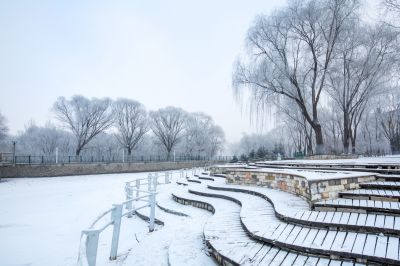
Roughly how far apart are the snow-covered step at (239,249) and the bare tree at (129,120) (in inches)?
1955

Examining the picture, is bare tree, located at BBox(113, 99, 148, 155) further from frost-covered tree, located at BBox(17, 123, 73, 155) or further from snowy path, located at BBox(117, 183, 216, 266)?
snowy path, located at BBox(117, 183, 216, 266)

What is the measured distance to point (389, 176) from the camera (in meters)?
6.33

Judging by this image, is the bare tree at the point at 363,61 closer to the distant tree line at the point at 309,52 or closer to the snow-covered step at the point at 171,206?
the distant tree line at the point at 309,52

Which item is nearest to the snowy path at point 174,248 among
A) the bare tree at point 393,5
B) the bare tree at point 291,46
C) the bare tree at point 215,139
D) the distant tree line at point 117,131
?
the bare tree at point 393,5

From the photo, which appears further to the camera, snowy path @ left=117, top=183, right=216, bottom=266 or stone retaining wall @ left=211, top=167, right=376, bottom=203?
stone retaining wall @ left=211, top=167, right=376, bottom=203

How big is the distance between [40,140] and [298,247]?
59248 millimetres

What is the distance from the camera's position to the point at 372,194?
5.29m

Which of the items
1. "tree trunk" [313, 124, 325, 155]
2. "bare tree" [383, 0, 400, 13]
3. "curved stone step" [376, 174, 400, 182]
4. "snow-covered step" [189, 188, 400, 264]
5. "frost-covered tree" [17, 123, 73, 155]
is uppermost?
"bare tree" [383, 0, 400, 13]

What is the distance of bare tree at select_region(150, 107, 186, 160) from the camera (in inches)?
2286

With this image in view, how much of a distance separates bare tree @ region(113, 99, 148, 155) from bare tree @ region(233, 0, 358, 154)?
3823 centimetres

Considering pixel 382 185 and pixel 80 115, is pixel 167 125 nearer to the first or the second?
pixel 80 115

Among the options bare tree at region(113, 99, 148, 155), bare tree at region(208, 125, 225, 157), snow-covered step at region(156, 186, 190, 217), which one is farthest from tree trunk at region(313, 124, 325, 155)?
bare tree at region(208, 125, 225, 157)

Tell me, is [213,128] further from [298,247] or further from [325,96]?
[298,247]

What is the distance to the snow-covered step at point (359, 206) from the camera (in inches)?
176
